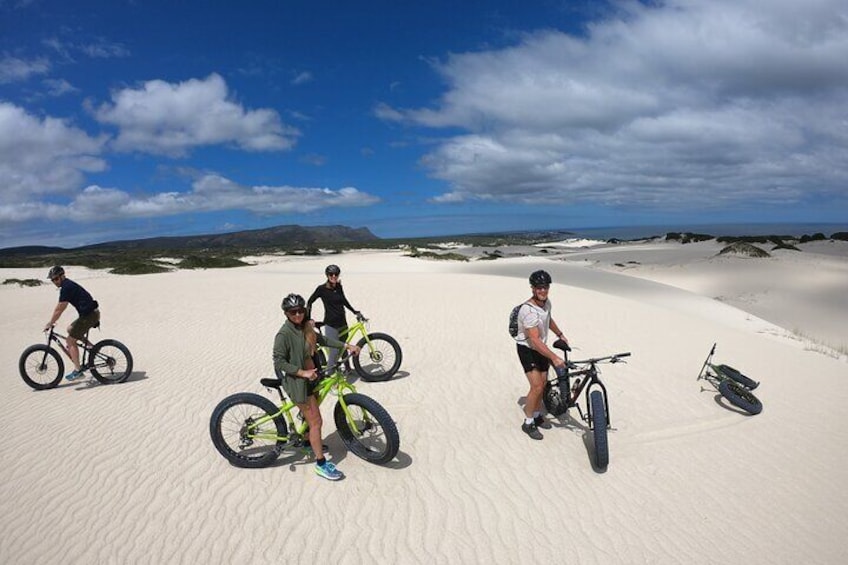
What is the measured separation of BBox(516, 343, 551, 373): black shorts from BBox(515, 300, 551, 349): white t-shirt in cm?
11

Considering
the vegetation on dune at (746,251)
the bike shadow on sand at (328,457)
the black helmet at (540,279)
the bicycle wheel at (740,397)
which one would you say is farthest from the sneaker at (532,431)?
the vegetation on dune at (746,251)

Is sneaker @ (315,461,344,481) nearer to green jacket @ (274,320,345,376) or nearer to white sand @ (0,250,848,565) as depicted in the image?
white sand @ (0,250,848,565)

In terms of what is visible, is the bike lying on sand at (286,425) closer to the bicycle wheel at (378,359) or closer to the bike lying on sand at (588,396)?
the bike lying on sand at (588,396)

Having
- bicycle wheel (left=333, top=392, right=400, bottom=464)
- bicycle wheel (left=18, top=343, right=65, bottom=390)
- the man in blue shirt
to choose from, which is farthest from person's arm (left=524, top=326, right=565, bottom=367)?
bicycle wheel (left=18, top=343, right=65, bottom=390)

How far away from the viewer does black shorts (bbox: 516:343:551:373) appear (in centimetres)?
573

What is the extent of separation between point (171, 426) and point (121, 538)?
261 centimetres

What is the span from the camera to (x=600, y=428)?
209 inches

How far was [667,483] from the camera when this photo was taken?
5.29 metres

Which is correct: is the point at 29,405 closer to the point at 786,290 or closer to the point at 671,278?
the point at 786,290

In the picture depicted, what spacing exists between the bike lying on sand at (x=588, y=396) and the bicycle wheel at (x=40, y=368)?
9.48 metres

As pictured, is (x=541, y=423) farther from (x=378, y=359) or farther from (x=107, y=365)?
(x=107, y=365)

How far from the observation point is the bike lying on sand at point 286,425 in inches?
201

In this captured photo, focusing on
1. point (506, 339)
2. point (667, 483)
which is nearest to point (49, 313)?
point (506, 339)

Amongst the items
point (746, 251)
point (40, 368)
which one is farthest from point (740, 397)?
point (746, 251)
